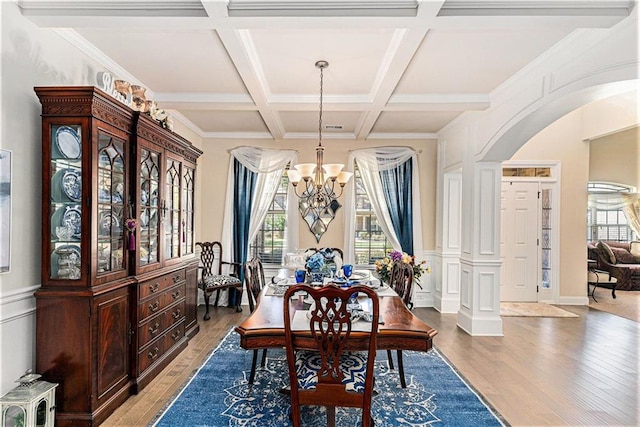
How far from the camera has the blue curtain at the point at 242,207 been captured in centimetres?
559

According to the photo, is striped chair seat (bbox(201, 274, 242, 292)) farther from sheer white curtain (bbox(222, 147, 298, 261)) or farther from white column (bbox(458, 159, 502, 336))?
white column (bbox(458, 159, 502, 336))

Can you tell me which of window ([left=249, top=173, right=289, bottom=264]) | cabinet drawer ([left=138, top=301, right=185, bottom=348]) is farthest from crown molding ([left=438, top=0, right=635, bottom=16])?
window ([left=249, top=173, right=289, bottom=264])

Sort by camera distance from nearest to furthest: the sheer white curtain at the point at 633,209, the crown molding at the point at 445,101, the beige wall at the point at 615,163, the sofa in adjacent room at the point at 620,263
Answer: the crown molding at the point at 445,101 < the sofa in adjacent room at the point at 620,263 < the beige wall at the point at 615,163 < the sheer white curtain at the point at 633,209

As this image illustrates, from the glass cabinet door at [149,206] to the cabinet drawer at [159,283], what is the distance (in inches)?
7.0

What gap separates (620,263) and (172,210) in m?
9.33

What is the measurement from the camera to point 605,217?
9320 millimetres

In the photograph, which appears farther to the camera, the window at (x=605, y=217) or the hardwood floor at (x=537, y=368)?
the window at (x=605, y=217)

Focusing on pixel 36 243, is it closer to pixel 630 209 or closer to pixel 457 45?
pixel 457 45

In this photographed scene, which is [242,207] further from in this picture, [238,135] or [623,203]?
[623,203]

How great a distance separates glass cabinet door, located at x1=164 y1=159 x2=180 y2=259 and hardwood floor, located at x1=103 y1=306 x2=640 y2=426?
110 cm

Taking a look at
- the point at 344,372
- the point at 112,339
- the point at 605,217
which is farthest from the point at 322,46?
the point at 605,217

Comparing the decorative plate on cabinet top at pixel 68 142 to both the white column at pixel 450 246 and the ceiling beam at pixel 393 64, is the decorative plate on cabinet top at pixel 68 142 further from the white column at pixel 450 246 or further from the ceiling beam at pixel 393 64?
the white column at pixel 450 246

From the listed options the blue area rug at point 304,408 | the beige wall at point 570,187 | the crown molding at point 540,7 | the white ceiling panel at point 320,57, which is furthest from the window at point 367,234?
the crown molding at point 540,7

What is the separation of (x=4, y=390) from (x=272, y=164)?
412 cm
